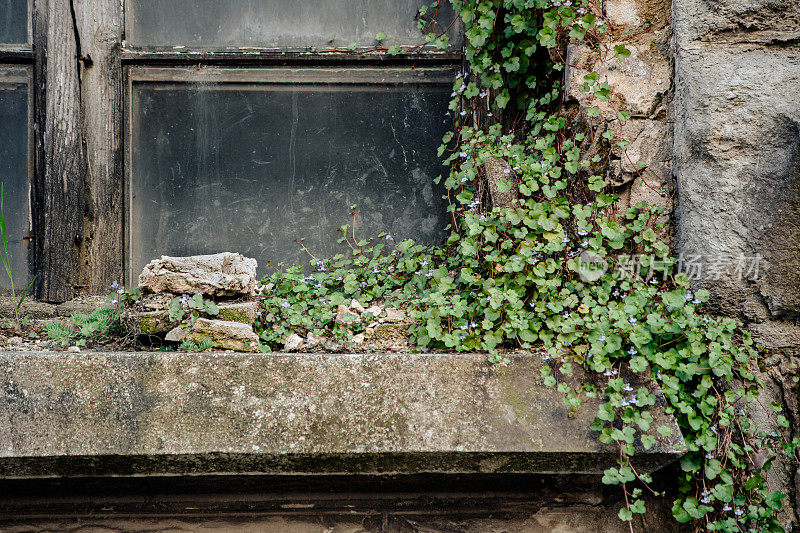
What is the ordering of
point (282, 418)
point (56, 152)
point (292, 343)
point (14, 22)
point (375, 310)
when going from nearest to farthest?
1. point (282, 418)
2. point (292, 343)
3. point (375, 310)
4. point (56, 152)
5. point (14, 22)

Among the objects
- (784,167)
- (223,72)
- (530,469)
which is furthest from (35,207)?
(784,167)

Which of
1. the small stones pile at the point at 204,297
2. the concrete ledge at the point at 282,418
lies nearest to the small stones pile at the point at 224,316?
the small stones pile at the point at 204,297

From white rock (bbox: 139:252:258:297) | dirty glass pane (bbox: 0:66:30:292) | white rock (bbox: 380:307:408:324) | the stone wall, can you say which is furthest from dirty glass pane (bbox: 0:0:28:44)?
the stone wall

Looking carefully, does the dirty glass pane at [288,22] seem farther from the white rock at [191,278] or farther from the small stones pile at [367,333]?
the small stones pile at [367,333]

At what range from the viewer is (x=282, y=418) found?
4.22ft

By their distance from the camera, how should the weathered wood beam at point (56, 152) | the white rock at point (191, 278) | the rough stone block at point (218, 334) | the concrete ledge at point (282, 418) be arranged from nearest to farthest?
the concrete ledge at point (282, 418) < the rough stone block at point (218, 334) < the white rock at point (191, 278) < the weathered wood beam at point (56, 152)

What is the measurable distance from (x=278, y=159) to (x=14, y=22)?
990mm

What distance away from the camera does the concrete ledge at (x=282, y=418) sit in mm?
1262

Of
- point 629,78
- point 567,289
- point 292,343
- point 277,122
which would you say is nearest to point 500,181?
point 567,289

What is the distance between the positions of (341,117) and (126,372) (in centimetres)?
111

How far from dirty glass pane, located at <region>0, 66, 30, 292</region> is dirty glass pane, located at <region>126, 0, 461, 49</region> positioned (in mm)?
507

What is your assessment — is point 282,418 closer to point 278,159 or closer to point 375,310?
point 375,310

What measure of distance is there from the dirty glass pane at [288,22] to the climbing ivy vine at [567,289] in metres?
0.16

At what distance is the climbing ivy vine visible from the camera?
1318 millimetres
